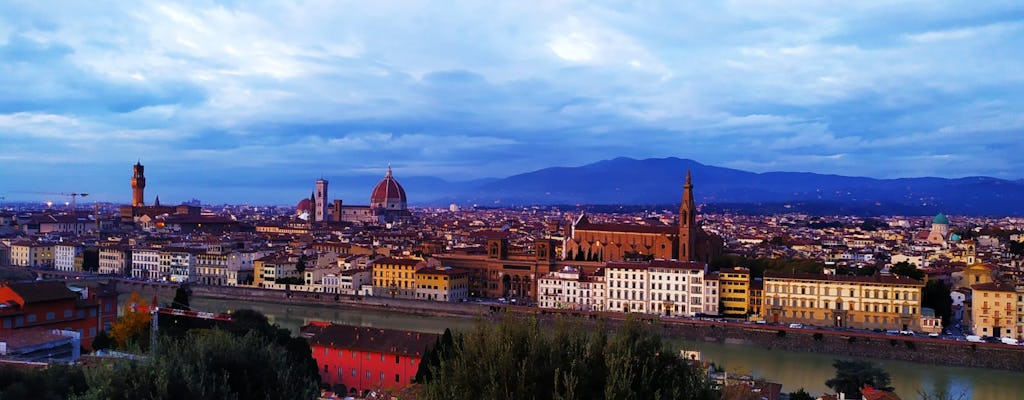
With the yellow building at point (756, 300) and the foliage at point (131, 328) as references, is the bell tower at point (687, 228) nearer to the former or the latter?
the yellow building at point (756, 300)

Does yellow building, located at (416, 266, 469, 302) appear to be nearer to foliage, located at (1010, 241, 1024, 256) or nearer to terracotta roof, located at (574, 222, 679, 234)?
terracotta roof, located at (574, 222, 679, 234)

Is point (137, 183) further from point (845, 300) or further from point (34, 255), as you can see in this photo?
point (845, 300)

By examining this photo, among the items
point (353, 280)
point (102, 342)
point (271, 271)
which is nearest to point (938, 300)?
point (353, 280)

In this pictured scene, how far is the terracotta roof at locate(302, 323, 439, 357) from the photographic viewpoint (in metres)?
14.5

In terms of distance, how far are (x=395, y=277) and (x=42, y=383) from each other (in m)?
21.7

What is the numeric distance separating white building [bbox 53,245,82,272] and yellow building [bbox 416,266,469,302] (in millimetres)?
18213

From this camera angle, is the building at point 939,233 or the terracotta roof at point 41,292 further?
the building at point 939,233

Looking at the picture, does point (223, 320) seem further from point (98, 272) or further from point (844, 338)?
point (98, 272)

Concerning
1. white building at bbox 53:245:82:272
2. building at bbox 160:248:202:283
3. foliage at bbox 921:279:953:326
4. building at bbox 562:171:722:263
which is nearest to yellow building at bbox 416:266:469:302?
building at bbox 562:171:722:263

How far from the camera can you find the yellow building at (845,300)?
70.2 feet

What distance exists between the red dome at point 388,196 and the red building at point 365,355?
5622 cm

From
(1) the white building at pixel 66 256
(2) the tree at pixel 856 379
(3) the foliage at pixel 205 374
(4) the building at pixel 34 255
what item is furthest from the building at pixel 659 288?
(4) the building at pixel 34 255

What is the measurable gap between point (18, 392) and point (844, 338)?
57.5ft

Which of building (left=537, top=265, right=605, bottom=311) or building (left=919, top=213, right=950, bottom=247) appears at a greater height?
building (left=919, top=213, right=950, bottom=247)
